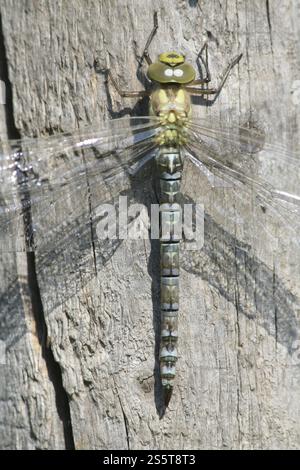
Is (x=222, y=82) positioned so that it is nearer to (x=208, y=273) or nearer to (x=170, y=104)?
(x=170, y=104)

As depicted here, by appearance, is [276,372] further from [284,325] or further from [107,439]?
[107,439]

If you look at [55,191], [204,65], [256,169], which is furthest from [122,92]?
[256,169]

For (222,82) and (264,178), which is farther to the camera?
(264,178)

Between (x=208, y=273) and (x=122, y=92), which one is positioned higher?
(x=122, y=92)

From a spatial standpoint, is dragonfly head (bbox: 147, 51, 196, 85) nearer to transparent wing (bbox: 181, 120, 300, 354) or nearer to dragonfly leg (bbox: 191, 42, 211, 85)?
dragonfly leg (bbox: 191, 42, 211, 85)

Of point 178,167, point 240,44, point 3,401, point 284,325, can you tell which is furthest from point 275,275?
point 3,401

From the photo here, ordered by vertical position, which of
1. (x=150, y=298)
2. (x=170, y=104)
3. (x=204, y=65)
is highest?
(x=204, y=65)

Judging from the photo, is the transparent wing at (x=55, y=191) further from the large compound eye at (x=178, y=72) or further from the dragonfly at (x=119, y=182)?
the large compound eye at (x=178, y=72)
